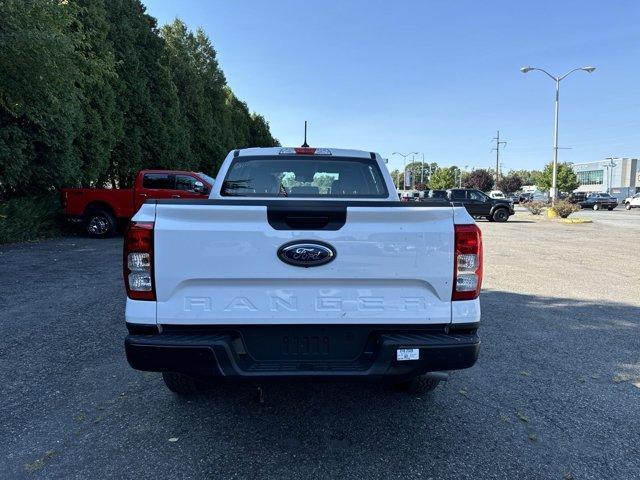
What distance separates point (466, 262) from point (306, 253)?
92 cm

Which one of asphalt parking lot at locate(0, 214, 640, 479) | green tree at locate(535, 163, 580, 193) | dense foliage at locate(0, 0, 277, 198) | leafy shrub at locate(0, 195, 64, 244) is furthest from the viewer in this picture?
green tree at locate(535, 163, 580, 193)

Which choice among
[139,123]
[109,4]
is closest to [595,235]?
[139,123]

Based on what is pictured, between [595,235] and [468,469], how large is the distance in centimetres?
1773

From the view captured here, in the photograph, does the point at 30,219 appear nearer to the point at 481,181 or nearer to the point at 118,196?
the point at 118,196

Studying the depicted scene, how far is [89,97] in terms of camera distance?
51.9 feet

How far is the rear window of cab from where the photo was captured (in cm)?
433

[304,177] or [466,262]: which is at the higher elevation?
[304,177]

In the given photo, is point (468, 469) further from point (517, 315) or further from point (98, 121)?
point (98, 121)

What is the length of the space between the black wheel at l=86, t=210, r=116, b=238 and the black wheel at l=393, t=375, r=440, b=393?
41.3 ft

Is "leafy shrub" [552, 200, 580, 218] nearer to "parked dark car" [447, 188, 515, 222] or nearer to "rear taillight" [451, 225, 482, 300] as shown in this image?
"parked dark car" [447, 188, 515, 222]

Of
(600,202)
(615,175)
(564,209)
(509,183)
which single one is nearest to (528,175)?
(615,175)

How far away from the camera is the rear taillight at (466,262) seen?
2.64m

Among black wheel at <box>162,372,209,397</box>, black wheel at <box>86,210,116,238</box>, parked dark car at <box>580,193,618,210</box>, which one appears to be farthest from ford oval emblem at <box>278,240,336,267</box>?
parked dark car at <box>580,193,618,210</box>

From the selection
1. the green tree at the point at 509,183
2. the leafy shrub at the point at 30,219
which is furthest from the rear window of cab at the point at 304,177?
the green tree at the point at 509,183
